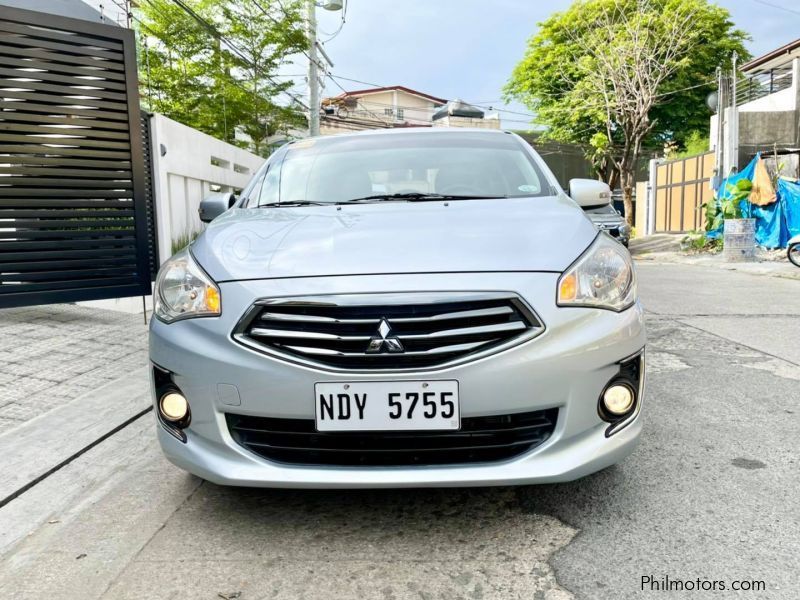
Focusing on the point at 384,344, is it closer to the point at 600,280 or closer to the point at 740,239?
the point at 600,280

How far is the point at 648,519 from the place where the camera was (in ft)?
7.41

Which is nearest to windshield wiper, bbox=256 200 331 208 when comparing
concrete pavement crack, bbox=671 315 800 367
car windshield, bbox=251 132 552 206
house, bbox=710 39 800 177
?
car windshield, bbox=251 132 552 206

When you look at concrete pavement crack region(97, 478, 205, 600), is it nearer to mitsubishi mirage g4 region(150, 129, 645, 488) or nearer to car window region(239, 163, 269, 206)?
mitsubishi mirage g4 region(150, 129, 645, 488)

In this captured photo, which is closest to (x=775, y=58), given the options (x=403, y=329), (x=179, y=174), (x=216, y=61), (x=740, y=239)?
(x=740, y=239)

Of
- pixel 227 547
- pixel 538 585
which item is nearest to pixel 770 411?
pixel 538 585

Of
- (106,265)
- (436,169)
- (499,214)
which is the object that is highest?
(436,169)

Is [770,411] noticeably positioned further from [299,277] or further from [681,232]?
[681,232]

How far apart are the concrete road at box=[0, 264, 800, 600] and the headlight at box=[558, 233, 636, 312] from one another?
732 millimetres

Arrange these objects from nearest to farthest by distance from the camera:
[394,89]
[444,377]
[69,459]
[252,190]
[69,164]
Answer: [444,377], [69,459], [252,190], [69,164], [394,89]

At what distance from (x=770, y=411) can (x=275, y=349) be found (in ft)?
8.77

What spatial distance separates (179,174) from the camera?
883cm

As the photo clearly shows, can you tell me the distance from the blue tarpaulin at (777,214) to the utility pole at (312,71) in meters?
10.4

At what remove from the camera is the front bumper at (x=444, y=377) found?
1.98m

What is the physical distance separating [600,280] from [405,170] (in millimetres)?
1322
